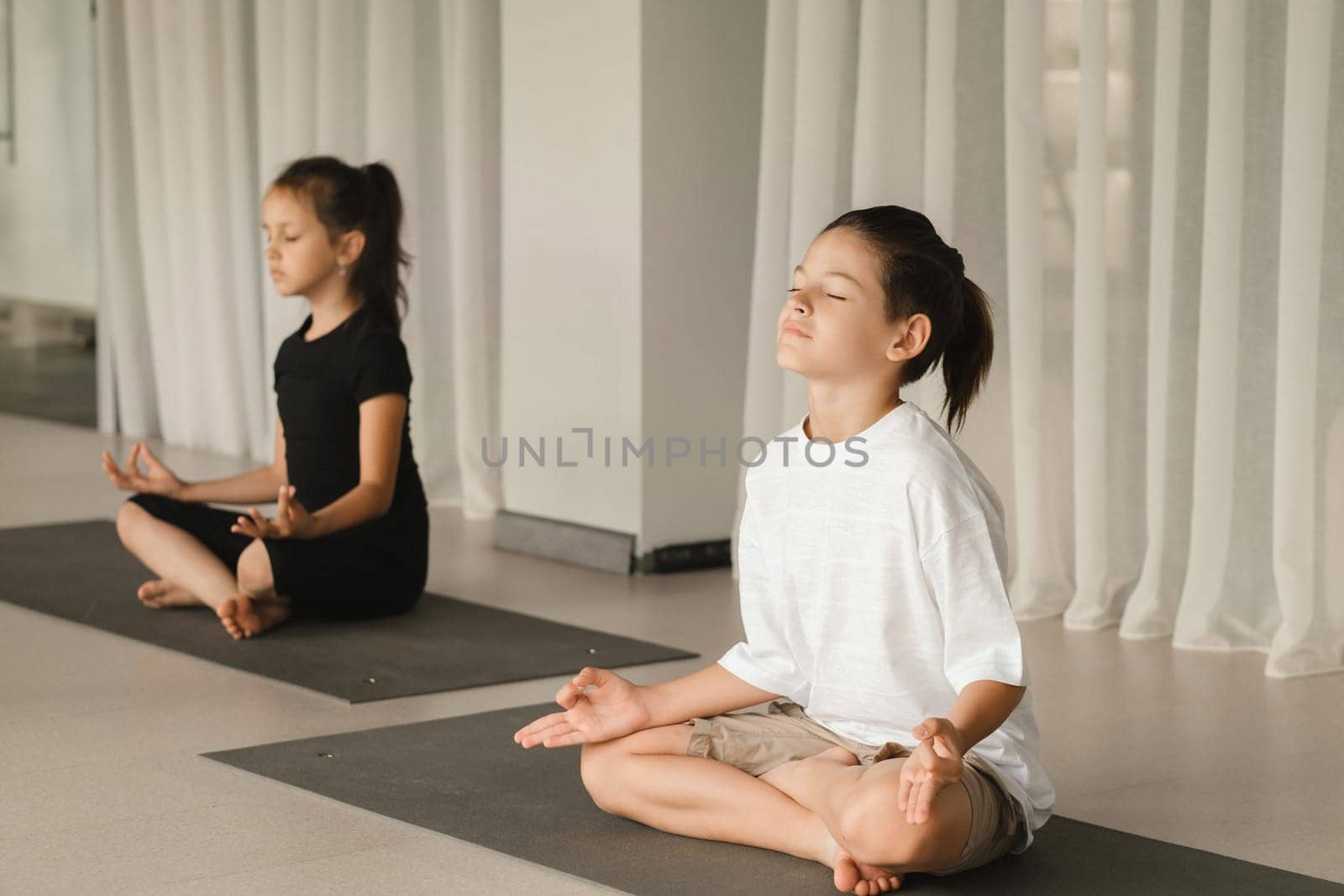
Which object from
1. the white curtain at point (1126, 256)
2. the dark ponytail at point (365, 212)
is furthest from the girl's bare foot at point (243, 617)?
the white curtain at point (1126, 256)

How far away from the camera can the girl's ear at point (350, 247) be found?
299cm

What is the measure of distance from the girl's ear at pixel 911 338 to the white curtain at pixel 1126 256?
1.15 meters

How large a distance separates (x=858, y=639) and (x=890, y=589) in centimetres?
6

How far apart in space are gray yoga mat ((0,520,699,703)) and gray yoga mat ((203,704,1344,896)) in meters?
0.32

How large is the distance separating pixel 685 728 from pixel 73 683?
1082 mm

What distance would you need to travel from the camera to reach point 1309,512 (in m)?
2.77

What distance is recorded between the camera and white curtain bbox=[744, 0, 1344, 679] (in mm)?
2771

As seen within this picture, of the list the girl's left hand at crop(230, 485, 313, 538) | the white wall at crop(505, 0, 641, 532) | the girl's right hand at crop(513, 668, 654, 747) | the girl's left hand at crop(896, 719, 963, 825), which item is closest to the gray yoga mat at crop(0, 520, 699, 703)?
the girl's left hand at crop(230, 485, 313, 538)

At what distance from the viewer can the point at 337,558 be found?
114 inches

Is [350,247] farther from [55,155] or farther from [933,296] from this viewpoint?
[55,155]

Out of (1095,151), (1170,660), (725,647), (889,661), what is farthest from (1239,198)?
(889,661)

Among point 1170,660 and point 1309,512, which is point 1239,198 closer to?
point 1309,512

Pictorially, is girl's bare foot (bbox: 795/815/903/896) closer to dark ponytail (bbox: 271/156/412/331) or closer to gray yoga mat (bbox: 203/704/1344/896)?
gray yoga mat (bbox: 203/704/1344/896)

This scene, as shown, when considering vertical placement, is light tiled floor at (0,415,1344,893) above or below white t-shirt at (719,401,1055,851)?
below
